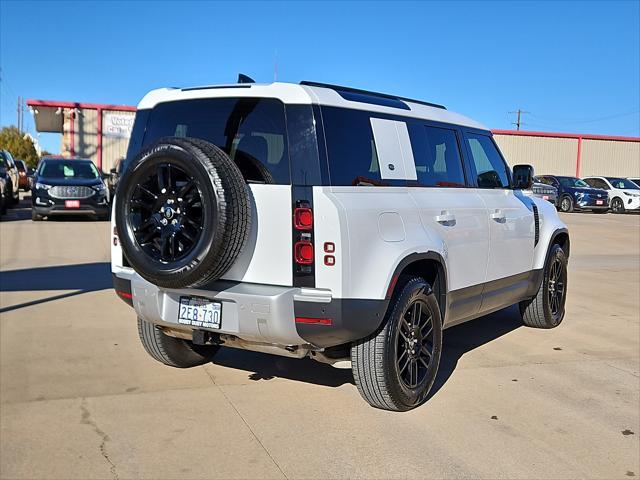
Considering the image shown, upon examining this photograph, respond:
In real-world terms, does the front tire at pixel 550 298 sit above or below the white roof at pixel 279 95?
below

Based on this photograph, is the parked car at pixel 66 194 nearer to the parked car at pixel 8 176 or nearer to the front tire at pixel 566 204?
the parked car at pixel 8 176

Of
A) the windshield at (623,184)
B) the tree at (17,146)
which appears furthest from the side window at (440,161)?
the tree at (17,146)

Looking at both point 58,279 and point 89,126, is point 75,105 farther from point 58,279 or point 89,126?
point 58,279

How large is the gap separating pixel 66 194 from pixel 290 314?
13.7 meters

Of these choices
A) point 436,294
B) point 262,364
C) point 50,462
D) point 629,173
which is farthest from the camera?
point 629,173

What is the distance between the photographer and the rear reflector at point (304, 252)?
12.7 ft

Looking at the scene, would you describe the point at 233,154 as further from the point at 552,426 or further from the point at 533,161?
the point at 533,161

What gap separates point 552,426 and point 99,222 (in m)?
14.2

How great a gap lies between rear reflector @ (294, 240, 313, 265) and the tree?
7957cm

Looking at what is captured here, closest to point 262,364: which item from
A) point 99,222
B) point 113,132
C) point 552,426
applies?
point 552,426

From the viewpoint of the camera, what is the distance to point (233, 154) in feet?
13.8

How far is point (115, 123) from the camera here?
111ft

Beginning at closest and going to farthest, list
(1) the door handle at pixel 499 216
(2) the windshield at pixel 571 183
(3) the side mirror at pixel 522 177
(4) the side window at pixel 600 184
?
(1) the door handle at pixel 499 216
(3) the side mirror at pixel 522 177
(2) the windshield at pixel 571 183
(4) the side window at pixel 600 184

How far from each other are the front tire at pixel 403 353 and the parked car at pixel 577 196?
2574 centimetres
